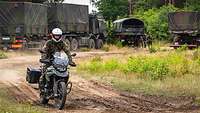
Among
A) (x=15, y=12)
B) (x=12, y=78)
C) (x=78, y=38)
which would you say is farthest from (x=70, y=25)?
(x=12, y=78)

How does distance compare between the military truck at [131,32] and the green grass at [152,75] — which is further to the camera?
A: the military truck at [131,32]

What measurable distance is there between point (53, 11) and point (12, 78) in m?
22.9

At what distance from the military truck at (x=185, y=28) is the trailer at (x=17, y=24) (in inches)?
371

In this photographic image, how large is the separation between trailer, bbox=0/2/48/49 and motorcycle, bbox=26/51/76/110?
2388cm

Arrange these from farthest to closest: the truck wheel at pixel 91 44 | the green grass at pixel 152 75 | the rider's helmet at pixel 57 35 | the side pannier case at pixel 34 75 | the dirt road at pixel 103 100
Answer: the truck wheel at pixel 91 44
the green grass at pixel 152 75
the side pannier case at pixel 34 75
the rider's helmet at pixel 57 35
the dirt road at pixel 103 100

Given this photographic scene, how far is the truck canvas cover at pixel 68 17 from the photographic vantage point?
1640 inches

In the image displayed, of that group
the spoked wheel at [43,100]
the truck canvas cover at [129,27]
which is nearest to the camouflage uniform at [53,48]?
the spoked wheel at [43,100]

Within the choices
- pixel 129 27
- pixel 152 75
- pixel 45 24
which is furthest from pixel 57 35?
pixel 129 27

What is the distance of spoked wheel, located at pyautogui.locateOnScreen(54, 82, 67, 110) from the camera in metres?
12.7

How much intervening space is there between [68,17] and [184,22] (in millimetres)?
8007

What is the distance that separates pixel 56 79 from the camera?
43.1 feet

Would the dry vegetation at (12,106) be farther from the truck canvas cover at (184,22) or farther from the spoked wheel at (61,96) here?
the truck canvas cover at (184,22)

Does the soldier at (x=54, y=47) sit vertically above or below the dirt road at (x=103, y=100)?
above

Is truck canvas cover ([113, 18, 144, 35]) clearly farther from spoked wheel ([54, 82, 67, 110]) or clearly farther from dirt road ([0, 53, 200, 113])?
spoked wheel ([54, 82, 67, 110])
